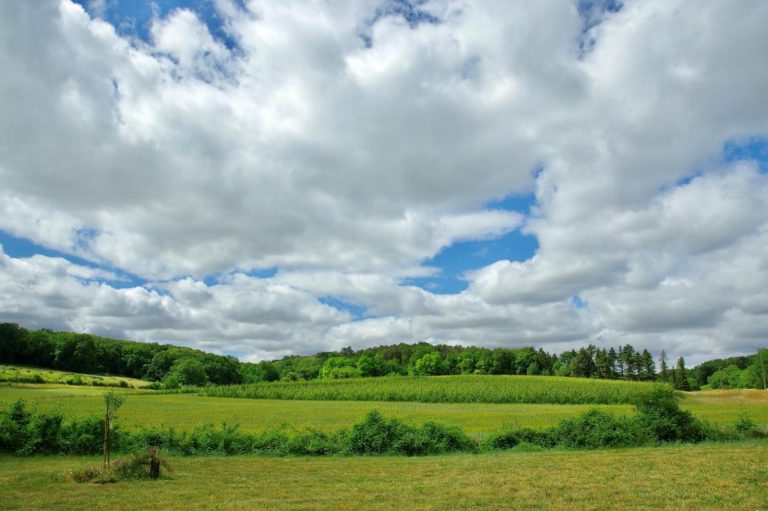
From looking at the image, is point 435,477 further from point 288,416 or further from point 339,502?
point 288,416

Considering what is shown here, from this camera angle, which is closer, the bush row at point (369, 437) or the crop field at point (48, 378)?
the bush row at point (369, 437)

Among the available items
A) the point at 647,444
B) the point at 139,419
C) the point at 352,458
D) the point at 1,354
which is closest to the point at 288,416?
the point at 139,419

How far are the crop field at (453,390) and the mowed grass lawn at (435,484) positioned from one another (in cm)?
6101

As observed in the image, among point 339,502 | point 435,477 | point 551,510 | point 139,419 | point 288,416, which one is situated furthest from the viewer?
point 288,416

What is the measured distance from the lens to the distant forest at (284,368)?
125 meters

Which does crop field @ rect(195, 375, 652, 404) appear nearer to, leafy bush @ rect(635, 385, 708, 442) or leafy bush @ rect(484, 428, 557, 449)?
leafy bush @ rect(635, 385, 708, 442)

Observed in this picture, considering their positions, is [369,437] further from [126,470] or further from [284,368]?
[284,368]

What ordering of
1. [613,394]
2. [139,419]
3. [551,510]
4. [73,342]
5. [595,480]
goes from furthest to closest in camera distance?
[73,342], [613,394], [139,419], [595,480], [551,510]

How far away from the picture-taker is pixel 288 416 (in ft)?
184

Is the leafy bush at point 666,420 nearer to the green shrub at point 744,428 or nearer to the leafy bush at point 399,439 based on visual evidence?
the green shrub at point 744,428

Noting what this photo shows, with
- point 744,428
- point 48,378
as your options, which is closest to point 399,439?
point 744,428

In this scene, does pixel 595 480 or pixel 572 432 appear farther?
pixel 572 432

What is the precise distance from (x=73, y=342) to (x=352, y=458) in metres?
130

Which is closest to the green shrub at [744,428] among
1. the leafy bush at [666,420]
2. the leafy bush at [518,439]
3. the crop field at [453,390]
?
the leafy bush at [666,420]
